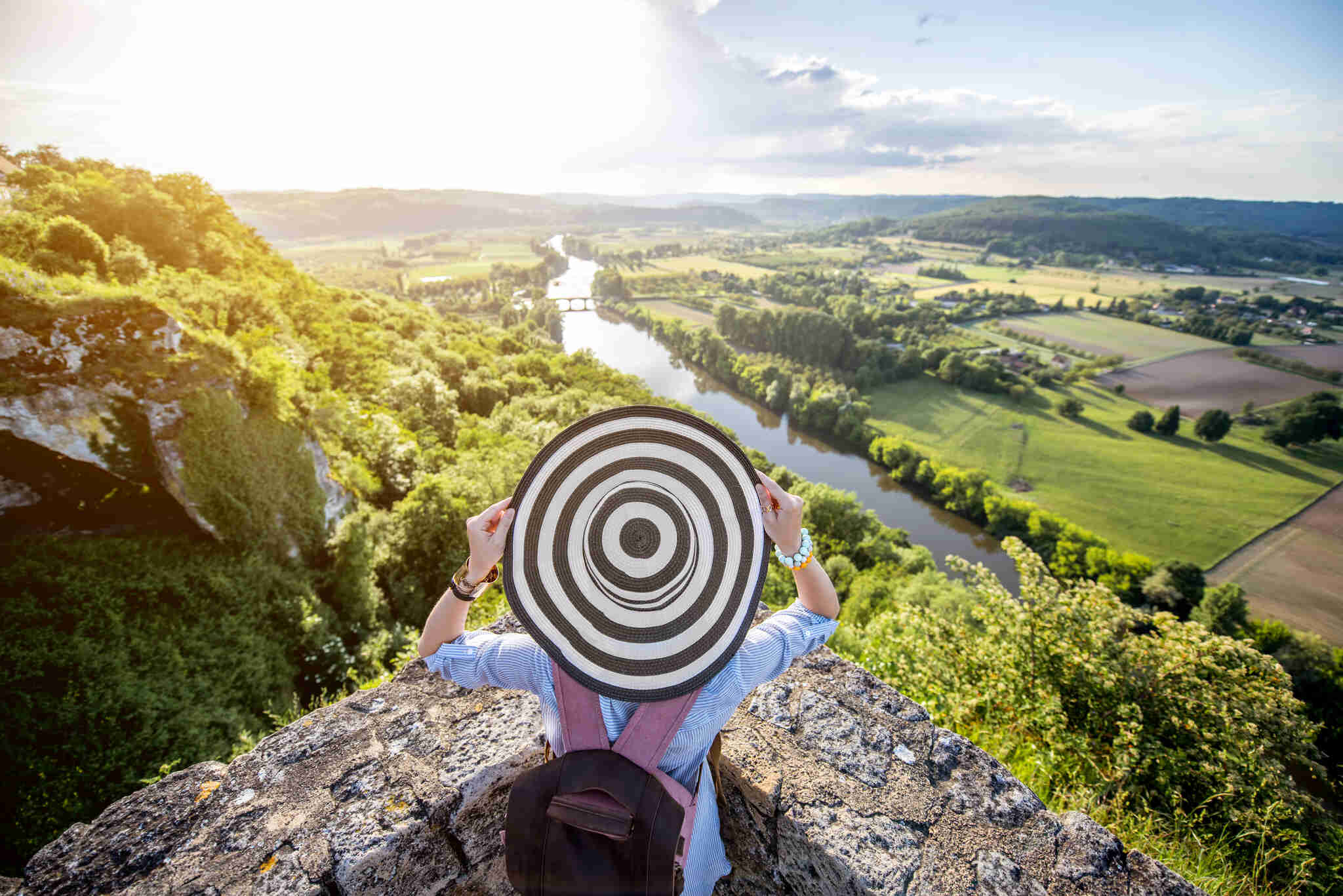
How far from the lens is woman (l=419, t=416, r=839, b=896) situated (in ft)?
6.40

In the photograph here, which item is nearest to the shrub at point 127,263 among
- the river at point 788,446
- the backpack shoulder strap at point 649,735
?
the backpack shoulder strap at point 649,735

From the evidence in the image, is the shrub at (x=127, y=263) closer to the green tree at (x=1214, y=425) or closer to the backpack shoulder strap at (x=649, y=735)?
the backpack shoulder strap at (x=649, y=735)

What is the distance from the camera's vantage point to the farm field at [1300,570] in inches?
993

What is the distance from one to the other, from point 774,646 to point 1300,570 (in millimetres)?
46852

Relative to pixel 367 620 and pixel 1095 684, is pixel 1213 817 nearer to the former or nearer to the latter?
pixel 1095 684

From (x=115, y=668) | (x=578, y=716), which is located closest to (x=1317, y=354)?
(x=578, y=716)

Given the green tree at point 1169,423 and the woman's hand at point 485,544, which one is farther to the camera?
the green tree at point 1169,423

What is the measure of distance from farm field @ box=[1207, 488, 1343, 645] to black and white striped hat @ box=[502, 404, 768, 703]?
126 feet

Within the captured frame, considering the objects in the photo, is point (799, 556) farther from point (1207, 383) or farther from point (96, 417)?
point (1207, 383)

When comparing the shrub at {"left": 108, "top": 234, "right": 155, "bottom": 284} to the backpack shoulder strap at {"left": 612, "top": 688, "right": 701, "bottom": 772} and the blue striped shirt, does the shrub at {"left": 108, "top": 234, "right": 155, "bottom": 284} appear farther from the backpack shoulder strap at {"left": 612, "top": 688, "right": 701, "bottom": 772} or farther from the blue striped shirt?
the backpack shoulder strap at {"left": 612, "top": 688, "right": 701, "bottom": 772}

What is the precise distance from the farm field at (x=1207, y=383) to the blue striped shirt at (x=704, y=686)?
6520cm

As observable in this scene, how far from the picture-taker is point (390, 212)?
105875 millimetres

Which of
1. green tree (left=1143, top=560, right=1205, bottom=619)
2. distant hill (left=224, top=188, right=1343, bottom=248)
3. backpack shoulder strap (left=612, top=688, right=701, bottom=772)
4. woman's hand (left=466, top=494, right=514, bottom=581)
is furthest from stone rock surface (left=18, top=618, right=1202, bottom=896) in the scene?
distant hill (left=224, top=188, right=1343, bottom=248)

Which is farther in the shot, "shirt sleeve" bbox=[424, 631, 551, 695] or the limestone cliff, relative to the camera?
the limestone cliff
